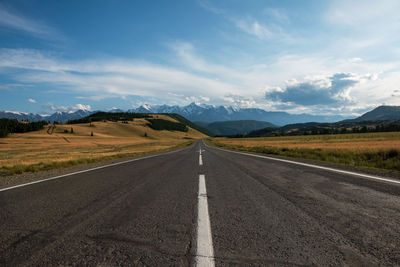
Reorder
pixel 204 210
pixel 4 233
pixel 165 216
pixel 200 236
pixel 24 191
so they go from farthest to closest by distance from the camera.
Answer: pixel 24 191
pixel 204 210
pixel 165 216
pixel 4 233
pixel 200 236

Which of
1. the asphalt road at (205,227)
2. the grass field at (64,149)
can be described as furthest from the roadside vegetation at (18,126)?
the asphalt road at (205,227)

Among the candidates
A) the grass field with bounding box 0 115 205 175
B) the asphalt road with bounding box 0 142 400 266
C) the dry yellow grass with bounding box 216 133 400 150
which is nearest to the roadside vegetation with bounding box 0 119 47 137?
the grass field with bounding box 0 115 205 175

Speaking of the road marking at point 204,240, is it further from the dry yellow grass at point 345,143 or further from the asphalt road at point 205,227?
the dry yellow grass at point 345,143

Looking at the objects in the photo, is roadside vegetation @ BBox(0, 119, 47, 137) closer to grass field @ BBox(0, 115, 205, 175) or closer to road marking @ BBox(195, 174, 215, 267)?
grass field @ BBox(0, 115, 205, 175)

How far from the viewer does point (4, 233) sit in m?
2.62

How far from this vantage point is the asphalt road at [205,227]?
2018 mm

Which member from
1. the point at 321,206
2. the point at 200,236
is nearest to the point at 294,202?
the point at 321,206

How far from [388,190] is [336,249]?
3.63m

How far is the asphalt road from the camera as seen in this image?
2018 mm

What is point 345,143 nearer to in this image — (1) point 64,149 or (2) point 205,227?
(2) point 205,227

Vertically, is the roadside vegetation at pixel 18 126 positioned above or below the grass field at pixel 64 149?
above

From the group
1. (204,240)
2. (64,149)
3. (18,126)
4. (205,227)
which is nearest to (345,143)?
(205,227)

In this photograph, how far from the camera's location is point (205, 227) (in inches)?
106

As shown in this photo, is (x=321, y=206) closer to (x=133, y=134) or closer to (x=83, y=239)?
(x=83, y=239)
